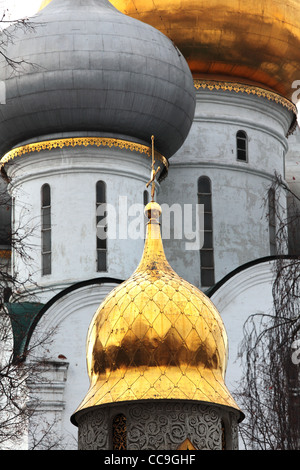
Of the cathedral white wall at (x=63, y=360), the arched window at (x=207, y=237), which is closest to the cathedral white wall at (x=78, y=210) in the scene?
the cathedral white wall at (x=63, y=360)

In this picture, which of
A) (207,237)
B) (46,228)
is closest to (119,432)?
(46,228)

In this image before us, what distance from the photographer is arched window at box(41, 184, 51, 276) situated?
61.2 feet

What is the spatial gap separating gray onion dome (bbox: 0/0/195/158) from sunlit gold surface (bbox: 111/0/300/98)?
1.77 meters

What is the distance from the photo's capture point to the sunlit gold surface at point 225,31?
68.3 ft

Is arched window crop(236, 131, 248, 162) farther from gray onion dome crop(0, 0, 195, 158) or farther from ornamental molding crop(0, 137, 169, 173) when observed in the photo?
ornamental molding crop(0, 137, 169, 173)

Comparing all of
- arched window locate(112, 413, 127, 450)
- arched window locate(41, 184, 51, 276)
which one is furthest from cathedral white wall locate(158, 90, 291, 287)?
arched window locate(112, 413, 127, 450)

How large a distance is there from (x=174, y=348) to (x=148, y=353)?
8.6 inches

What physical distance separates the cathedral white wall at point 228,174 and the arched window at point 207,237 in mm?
59

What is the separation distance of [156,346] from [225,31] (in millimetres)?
8521

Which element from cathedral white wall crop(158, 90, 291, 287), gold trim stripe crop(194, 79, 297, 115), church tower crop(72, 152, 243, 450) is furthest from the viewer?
gold trim stripe crop(194, 79, 297, 115)

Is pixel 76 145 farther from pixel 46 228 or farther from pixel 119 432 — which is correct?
pixel 119 432

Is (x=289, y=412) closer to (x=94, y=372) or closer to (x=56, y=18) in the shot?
(x=94, y=372)

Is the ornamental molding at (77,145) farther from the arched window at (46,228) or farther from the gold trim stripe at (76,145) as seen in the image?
the arched window at (46,228)

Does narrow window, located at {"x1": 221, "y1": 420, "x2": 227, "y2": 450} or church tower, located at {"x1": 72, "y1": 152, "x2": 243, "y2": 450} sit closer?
church tower, located at {"x1": 72, "y1": 152, "x2": 243, "y2": 450}
